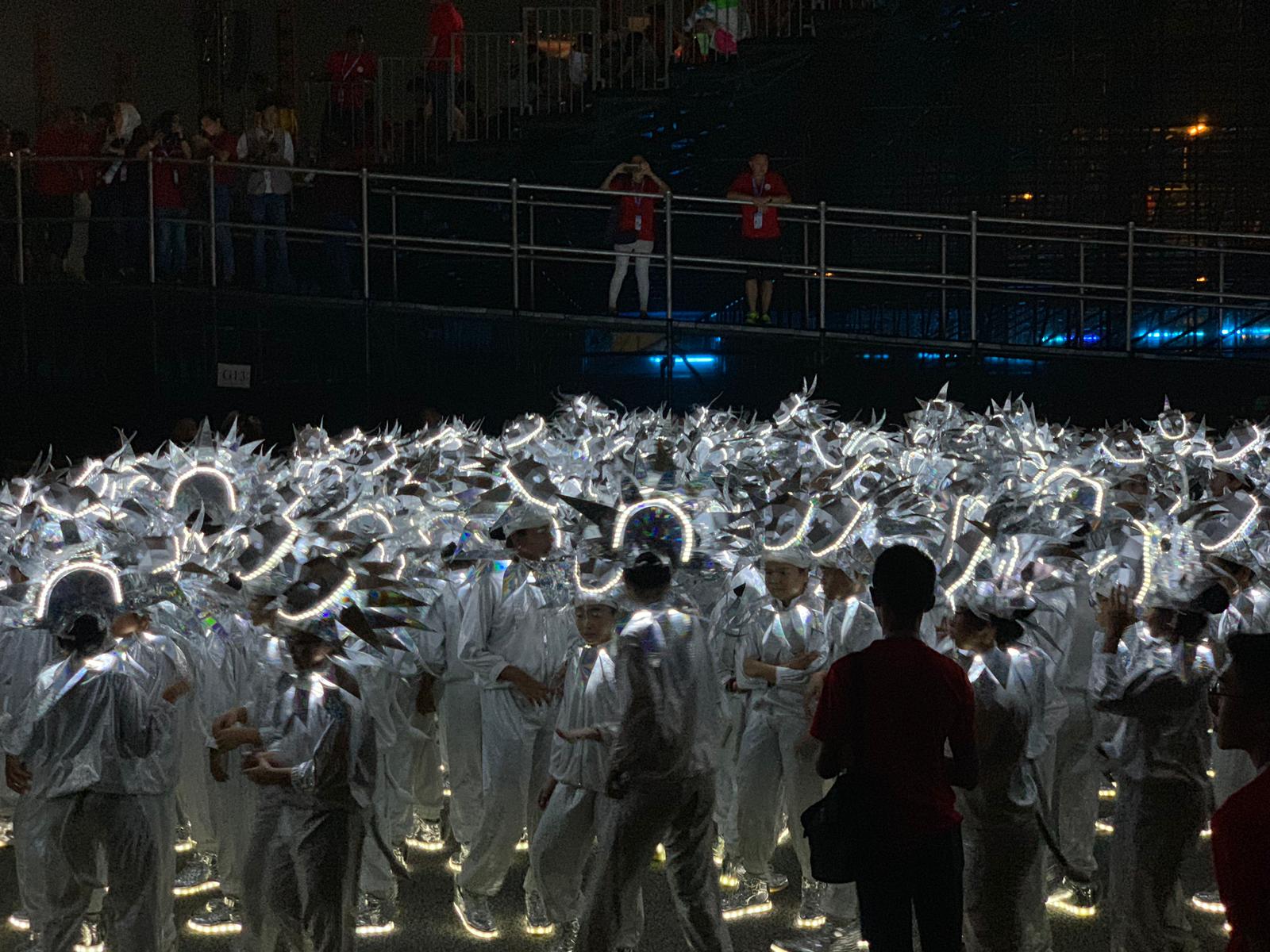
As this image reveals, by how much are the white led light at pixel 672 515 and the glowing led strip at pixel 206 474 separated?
320 cm

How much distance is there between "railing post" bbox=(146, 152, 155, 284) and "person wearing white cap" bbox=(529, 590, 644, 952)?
10.2m

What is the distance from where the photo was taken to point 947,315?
19266 mm

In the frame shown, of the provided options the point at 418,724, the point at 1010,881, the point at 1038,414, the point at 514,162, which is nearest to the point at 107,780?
the point at 418,724

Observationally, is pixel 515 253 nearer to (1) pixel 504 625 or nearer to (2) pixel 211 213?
(2) pixel 211 213

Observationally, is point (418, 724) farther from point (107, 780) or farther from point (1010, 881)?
point (1010, 881)

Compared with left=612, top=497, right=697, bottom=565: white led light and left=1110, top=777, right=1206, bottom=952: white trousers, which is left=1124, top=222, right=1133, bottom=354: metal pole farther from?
left=612, top=497, right=697, bottom=565: white led light

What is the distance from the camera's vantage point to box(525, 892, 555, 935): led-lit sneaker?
6977 mm

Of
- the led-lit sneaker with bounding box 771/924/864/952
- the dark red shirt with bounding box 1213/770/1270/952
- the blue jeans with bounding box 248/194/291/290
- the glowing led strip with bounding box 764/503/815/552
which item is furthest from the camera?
the blue jeans with bounding box 248/194/291/290

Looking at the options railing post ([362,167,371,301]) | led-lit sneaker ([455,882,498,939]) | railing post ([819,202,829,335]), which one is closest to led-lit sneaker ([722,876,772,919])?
led-lit sneaker ([455,882,498,939])

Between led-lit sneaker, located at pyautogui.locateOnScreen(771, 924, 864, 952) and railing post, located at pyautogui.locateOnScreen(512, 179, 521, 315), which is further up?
railing post, located at pyautogui.locateOnScreen(512, 179, 521, 315)

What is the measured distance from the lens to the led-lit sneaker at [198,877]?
7.47 metres

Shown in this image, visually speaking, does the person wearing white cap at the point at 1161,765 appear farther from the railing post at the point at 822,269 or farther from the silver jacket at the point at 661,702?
the railing post at the point at 822,269

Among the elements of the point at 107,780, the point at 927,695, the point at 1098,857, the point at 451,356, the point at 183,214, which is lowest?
the point at 1098,857

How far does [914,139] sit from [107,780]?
52.6ft
